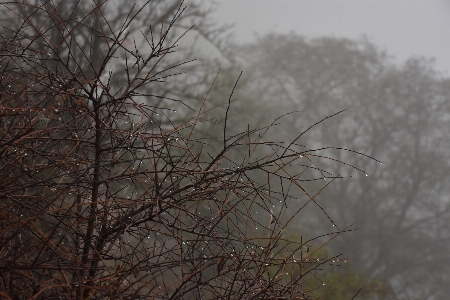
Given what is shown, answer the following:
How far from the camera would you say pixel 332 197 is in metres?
22.8

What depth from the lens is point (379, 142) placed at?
22594 millimetres

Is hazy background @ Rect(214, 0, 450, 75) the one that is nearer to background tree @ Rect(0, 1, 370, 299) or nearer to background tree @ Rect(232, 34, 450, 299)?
background tree @ Rect(232, 34, 450, 299)

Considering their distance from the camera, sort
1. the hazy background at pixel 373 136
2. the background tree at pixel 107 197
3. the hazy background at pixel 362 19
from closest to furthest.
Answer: the background tree at pixel 107 197 → the hazy background at pixel 373 136 → the hazy background at pixel 362 19

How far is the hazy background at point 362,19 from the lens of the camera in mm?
46812

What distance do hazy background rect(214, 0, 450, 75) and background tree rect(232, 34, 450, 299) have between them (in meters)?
19.8

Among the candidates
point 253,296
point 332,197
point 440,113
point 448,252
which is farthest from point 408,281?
point 253,296

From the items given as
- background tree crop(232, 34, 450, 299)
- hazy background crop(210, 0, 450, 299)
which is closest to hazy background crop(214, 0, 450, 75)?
hazy background crop(210, 0, 450, 299)

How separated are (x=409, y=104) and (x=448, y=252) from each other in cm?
604

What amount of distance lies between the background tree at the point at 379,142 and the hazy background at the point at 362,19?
19.8 m

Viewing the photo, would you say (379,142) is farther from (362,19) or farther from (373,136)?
(362,19)

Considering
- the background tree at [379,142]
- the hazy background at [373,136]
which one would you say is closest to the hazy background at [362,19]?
the hazy background at [373,136]

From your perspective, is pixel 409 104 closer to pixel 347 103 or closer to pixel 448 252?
pixel 347 103

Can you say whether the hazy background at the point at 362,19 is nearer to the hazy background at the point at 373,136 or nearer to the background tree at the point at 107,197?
the hazy background at the point at 373,136

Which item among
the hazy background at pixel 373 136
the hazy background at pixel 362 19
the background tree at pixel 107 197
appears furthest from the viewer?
the hazy background at pixel 362 19
